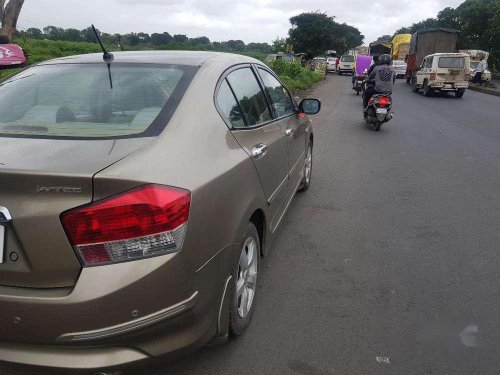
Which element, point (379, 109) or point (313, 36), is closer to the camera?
point (379, 109)

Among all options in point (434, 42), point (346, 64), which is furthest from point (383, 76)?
point (346, 64)

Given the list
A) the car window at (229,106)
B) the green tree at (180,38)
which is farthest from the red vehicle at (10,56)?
the green tree at (180,38)

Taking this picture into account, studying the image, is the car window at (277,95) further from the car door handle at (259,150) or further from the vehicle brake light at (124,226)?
the vehicle brake light at (124,226)

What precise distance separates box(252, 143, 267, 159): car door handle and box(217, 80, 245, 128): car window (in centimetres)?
17

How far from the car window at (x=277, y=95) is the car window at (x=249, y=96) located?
0.26 metres

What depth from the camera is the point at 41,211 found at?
1.67 meters

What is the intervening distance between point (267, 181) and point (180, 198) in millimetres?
1200

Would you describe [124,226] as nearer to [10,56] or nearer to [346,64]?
[10,56]

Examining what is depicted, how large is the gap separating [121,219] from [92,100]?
103 cm

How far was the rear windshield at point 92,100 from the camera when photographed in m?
2.17

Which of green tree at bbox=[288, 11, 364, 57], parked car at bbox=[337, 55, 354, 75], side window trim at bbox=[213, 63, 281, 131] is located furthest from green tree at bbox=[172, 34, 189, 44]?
side window trim at bbox=[213, 63, 281, 131]

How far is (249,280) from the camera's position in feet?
8.96

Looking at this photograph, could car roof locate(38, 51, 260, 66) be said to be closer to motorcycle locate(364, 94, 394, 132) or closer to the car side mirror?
the car side mirror

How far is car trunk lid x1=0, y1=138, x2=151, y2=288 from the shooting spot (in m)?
1.67
